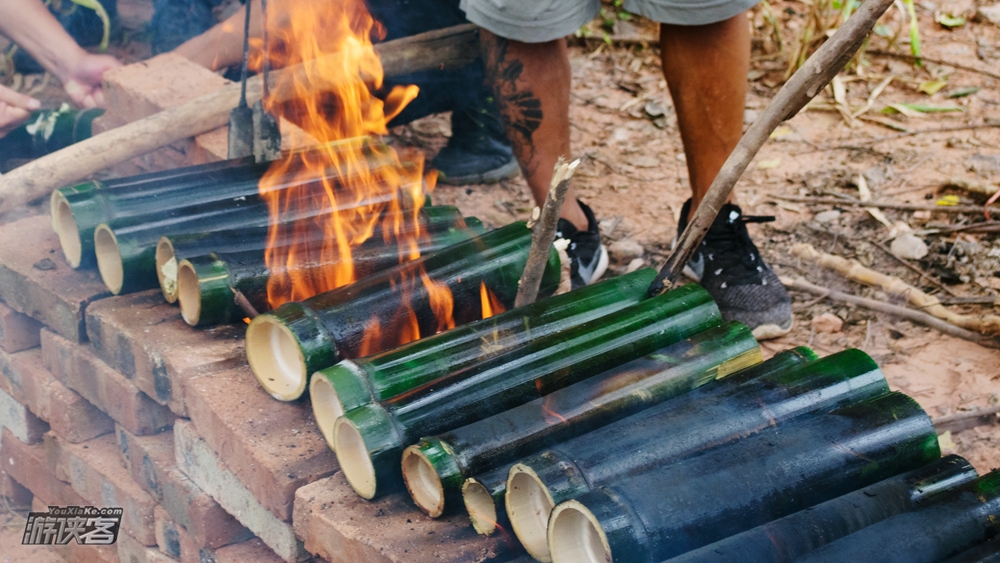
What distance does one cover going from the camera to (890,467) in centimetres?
173

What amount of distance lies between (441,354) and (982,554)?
3.69 feet

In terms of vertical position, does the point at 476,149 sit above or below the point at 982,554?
below

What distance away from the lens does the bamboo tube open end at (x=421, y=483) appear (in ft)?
5.74

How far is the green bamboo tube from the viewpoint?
8.23 feet

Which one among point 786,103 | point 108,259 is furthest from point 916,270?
point 108,259

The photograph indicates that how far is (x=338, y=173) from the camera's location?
9.38ft

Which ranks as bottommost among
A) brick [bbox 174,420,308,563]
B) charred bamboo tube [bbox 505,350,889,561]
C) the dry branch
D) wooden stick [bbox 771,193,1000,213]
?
the dry branch

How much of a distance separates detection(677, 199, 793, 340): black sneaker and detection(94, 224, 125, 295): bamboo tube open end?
194 cm

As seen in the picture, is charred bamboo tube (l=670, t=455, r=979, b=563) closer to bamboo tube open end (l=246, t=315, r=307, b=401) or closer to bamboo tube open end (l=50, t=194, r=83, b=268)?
bamboo tube open end (l=246, t=315, r=307, b=401)

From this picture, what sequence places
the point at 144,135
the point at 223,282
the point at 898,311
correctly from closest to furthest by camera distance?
the point at 223,282
the point at 144,135
the point at 898,311

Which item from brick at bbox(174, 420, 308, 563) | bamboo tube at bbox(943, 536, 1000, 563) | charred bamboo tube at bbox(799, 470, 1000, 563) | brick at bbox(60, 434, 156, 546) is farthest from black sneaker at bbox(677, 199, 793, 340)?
brick at bbox(60, 434, 156, 546)

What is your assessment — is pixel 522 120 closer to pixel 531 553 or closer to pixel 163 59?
pixel 163 59

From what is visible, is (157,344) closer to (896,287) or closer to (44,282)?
(44,282)

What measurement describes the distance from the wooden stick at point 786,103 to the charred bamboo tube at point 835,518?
0.73 metres
